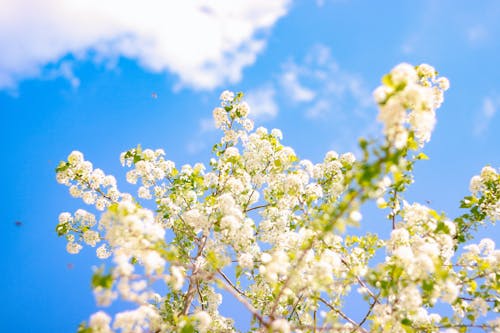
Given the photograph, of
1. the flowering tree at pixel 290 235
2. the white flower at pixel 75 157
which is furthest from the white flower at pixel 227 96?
the white flower at pixel 75 157

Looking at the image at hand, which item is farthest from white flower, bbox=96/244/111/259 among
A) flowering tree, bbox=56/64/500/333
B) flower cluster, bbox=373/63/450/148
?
flower cluster, bbox=373/63/450/148

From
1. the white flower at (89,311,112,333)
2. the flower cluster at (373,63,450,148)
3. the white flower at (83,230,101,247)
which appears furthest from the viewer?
the white flower at (83,230,101,247)

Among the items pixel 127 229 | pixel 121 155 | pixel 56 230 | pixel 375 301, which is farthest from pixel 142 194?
pixel 375 301

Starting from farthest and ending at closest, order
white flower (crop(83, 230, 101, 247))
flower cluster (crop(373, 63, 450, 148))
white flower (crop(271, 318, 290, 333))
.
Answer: white flower (crop(83, 230, 101, 247)), white flower (crop(271, 318, 290, 333)), flower cluster (crop(373, 63, 450, 148))

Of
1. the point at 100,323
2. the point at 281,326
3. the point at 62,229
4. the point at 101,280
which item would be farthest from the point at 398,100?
the point at 62,229

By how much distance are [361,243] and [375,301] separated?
4.66ft

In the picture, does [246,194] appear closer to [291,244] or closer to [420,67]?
[291,244]

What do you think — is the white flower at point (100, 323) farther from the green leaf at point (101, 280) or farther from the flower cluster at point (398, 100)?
the flower cluster at point (398, 100)

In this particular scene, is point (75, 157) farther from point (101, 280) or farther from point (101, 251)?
point (101, 280)

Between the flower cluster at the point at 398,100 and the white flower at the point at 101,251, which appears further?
the white flower at the point at 101,251

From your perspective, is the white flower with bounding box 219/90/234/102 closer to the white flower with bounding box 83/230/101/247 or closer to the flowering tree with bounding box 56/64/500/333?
the flowering tree with bounding box 56/64/500/333

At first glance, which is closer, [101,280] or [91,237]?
[101,280]

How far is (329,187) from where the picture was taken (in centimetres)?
891

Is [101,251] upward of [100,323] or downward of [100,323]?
upward
